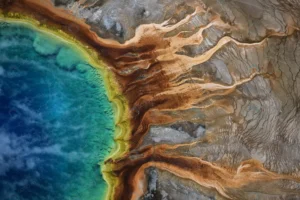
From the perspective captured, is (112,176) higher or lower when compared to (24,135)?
lower

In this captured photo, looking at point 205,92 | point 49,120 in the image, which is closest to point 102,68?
point 49,120

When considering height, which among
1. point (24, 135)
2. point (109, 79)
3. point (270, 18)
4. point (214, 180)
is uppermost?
point (270, 18)

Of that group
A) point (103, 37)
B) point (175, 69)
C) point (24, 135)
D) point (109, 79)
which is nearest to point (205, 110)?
point (175, 69)

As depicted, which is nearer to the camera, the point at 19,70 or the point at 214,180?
the point at 214,180

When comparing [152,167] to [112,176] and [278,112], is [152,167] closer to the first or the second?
[112,176]

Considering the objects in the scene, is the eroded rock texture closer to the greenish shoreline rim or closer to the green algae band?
the greenish shoreline rim

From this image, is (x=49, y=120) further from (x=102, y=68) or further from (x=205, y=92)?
(x=205, y=92)

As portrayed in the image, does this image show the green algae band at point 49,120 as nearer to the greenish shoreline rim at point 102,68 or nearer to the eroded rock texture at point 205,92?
the greenish shoreline rim at point 102,68

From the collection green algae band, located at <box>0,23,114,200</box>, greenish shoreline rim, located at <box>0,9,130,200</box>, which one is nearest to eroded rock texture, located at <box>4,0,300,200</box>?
greenish shoreline rim, located at <box>0,9,130,200</box>
